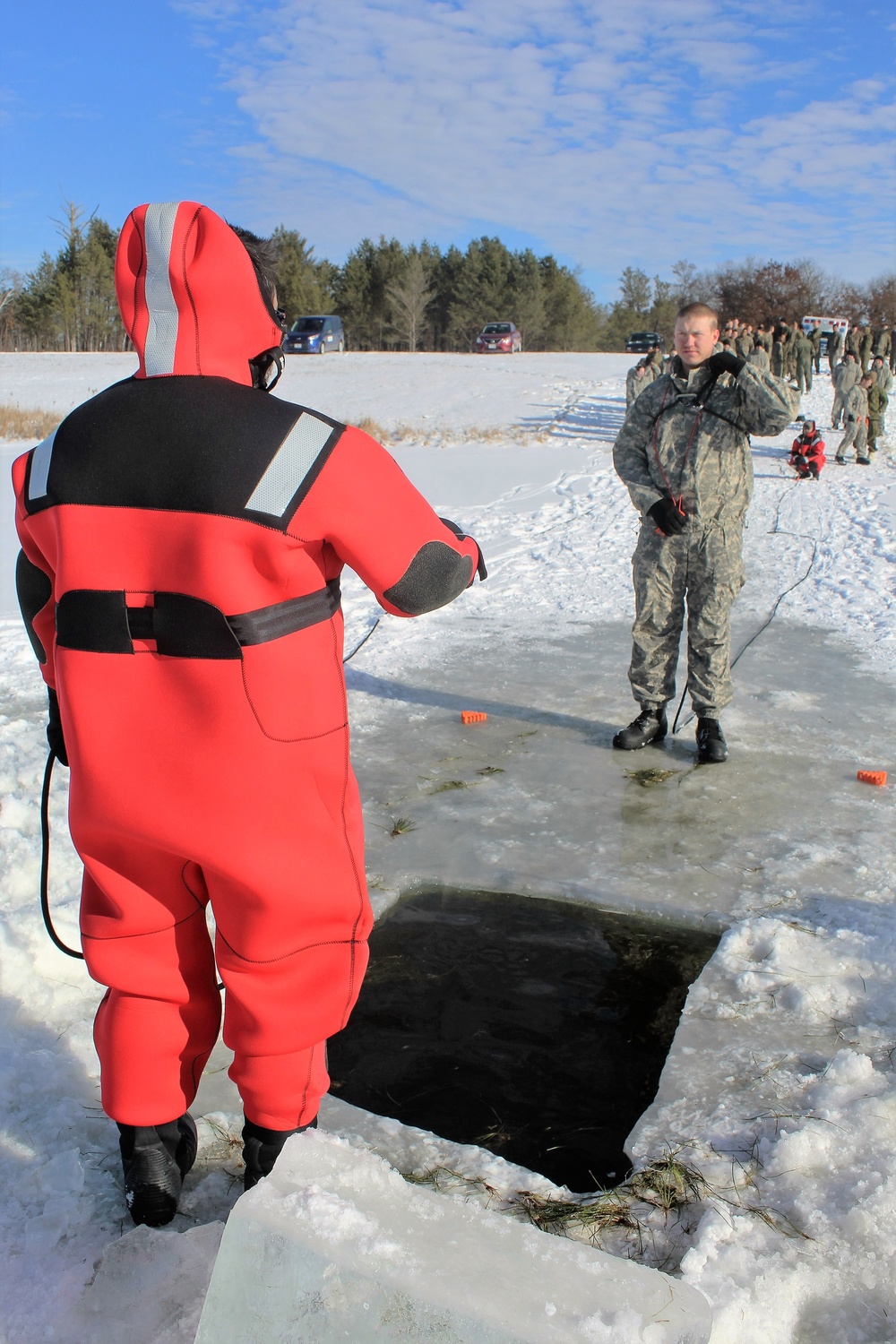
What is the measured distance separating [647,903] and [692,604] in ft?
5.70

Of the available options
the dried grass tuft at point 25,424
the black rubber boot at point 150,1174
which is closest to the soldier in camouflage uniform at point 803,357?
the dried grass tuft at point 25,424

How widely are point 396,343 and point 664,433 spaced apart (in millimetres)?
59215

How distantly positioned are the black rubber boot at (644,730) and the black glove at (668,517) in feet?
2.76

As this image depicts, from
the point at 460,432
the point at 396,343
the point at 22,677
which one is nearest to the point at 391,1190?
the point at 22,677

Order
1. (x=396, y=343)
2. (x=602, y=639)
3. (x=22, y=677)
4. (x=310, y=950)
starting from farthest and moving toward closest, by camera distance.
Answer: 1. (x=396, y=343)
2. (x=602, y=639)
3. (x=22, y=677)
4. (x=310, y=950)

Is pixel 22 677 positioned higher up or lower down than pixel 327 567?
lower down

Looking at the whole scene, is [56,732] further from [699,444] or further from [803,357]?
[803,357]

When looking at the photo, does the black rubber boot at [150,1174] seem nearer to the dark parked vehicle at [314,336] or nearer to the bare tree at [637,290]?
the dark parked vehicle at [314,336]

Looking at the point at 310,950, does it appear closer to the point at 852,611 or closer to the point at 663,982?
the point at 663,982

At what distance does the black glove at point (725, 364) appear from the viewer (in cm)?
426

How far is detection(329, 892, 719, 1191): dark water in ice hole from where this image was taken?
7.94 feet

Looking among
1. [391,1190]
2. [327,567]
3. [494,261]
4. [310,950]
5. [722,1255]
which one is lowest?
[722,1255]

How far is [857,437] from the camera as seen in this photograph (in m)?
16.3

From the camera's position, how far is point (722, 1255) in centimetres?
186
